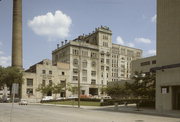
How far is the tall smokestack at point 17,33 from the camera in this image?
81.8m

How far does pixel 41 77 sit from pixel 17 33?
65.2 feet

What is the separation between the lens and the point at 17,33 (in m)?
82.1

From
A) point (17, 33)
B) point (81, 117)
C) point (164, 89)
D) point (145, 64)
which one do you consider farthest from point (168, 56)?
point (17, 33)

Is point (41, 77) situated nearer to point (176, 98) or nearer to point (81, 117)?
point (176, 98)

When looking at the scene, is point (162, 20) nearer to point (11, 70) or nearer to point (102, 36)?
point (11, 70)

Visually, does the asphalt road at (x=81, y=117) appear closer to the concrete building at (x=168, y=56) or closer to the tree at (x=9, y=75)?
the concrete building at (x=168, y=56)

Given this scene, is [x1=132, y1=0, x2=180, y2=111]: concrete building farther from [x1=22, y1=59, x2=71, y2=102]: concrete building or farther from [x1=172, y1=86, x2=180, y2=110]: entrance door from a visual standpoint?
[x1=22, y1=59, x2=71, y2=102]: concrete building

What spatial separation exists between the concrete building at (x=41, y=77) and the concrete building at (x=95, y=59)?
5185 mm

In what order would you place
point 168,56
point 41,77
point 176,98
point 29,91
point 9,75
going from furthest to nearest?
point 41,77 → point 29,91 → point 9,75 → point 168,56 → point 176,98

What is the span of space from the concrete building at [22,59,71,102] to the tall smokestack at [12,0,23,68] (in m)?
8.30

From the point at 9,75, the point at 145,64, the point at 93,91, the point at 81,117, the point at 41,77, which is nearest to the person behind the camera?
the point at 81,117

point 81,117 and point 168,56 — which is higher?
point 168,56

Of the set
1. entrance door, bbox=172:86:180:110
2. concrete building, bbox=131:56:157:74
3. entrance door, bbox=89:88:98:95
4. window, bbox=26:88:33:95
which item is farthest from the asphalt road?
entrance door, bbox=89:88:98:95

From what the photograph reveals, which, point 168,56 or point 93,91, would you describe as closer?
point 168,56
